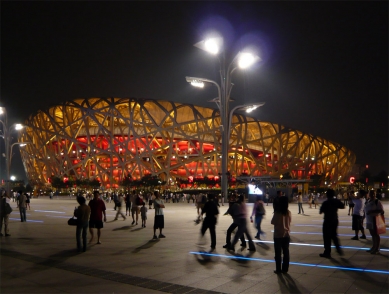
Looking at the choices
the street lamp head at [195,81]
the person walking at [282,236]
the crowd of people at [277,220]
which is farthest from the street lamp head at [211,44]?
the person walking at [282,236]

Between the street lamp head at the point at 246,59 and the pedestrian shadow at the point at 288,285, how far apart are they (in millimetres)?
14535

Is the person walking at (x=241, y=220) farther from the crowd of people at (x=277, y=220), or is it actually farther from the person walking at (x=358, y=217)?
the person walking at (x=358, y=217)

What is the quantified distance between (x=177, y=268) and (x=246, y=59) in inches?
567

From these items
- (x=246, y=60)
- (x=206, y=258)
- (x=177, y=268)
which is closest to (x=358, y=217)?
(x=206, y=258)

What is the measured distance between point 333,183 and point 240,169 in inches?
928

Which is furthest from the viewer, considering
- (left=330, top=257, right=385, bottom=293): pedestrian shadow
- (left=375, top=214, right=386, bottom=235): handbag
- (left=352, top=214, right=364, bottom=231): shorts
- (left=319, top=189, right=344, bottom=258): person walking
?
(left=352, top=214, right=364, bottom=231): shorts

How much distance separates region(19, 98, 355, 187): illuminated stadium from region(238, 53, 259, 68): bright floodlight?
45211 mm

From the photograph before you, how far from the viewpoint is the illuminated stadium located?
67000mm

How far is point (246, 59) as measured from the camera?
64.2 ft

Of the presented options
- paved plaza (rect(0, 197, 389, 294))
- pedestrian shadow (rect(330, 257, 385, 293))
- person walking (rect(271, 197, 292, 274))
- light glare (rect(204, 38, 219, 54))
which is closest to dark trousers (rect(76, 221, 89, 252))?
paved plaza (rect(0, 197, 389, 294))

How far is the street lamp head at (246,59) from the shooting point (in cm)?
1939

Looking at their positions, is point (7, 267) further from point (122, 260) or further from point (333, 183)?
point (333, 183)

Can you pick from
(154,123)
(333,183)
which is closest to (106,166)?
(154,123)

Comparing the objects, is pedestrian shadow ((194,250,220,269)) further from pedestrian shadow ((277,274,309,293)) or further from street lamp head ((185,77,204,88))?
street lamp head ((185,77,204,88))
